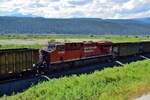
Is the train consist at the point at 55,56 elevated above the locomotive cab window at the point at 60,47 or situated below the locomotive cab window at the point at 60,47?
below

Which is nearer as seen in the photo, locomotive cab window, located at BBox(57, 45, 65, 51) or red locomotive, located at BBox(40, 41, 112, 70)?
red locomotive, located at BBox(40, 41, 112, 70)

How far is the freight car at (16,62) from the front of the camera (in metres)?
32.4

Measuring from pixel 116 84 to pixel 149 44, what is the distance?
4215 cm

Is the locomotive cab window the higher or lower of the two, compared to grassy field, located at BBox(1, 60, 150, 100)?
higher

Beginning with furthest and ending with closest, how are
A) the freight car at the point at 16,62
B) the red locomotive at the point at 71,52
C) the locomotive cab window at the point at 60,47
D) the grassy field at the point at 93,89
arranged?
the locomotive cab window at the point at 60,47 → the red locomotive at the point at 71,52 → the freight car at the point at 16,62 → the grassy field at the point at 93,89

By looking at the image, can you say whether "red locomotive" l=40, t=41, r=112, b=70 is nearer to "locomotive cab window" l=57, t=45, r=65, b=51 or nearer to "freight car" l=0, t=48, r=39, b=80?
"locomotive cab window" l=57, t=45, r=65, b=51

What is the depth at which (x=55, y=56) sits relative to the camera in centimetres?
4075

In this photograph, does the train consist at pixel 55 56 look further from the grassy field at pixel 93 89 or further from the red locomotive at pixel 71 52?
the grassy field at pixel 93 89

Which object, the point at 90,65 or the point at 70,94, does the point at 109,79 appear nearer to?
the point at 70,94

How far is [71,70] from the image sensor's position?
1641 inches

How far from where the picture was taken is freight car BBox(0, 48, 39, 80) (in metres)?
32.4

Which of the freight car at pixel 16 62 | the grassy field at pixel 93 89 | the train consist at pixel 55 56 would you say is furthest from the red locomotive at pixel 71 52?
the grassy field at pixel 93 89

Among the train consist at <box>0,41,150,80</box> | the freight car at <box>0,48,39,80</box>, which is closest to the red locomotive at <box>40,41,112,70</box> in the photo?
the train consist at <box>0,41,150,80</box>

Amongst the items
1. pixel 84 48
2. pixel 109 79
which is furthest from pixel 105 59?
pixel 109 79
